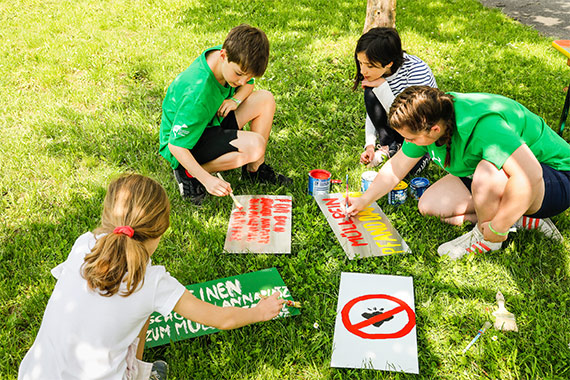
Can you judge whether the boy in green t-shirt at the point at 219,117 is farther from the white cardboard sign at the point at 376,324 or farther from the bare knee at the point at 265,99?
the white cardboard sign at the point at 376,324

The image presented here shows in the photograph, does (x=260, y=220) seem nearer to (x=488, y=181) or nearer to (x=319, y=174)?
(x=319, y=174)

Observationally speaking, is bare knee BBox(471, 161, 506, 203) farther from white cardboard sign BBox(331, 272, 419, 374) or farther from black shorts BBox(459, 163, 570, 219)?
white cardboard sign BBox(331, 272, 419, 374)

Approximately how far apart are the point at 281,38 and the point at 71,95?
7.78ft

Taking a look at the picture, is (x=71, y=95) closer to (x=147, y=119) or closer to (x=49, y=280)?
(x=147, y=119)

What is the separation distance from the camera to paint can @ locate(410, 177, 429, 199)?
9.52ft

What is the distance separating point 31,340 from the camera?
208cm

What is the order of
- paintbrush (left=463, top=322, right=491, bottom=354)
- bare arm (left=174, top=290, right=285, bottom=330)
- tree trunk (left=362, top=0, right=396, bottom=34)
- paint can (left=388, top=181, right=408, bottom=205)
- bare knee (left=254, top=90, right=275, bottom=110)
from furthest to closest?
tree trunk (left=362, top=0, right=396, bottom=34)
bare knee (left=254, top=90, right=275, bottom=110)
paint can (left=388, top=181, right=408, bottom=205)
paintbrush (left=463, top=322, right=491, bottom=354)
bare arm (left=174, top=290, right=285, bottom=330)

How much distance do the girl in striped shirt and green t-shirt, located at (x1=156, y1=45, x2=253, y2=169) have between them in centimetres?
102

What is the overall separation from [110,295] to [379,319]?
1.24 metres

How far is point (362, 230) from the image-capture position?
8.92ft

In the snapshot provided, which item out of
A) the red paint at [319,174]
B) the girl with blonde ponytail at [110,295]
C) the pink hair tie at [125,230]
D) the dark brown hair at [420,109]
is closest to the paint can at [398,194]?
the red paint at [319,174]

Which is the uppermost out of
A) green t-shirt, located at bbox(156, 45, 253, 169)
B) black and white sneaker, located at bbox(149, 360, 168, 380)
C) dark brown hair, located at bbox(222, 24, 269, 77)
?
dark brown hair, located at bbox(222, 24, 269, 77)

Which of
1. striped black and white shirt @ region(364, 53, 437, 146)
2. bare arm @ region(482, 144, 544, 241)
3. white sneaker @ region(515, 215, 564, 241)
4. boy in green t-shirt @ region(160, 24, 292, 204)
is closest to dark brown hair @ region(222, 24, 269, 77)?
boy in green t-shirt @ region(160, 24, 292, 204)

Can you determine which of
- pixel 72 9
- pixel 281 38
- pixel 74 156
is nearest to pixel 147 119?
pixel 74 156
